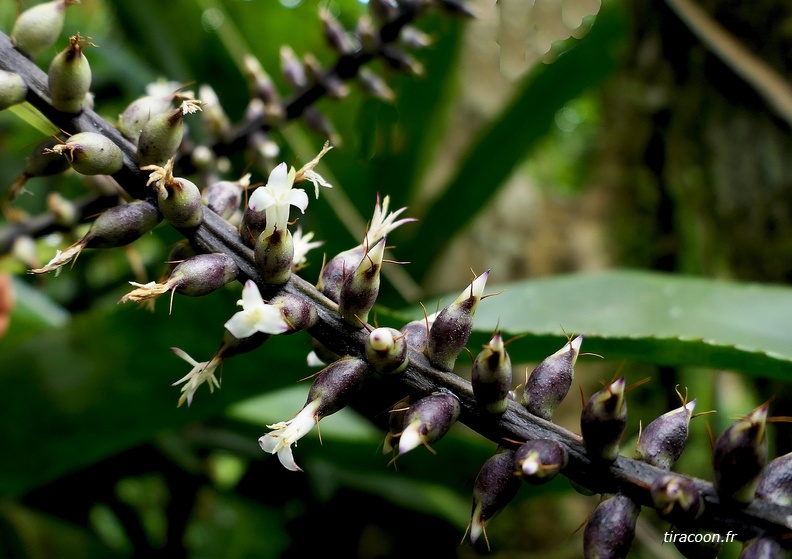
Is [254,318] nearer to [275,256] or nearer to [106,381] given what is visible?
[275,256]

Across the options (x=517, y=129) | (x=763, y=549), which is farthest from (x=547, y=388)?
(x=517, y=129)

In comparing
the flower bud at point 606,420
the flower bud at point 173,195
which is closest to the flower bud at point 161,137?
the flower bud at point 173,195

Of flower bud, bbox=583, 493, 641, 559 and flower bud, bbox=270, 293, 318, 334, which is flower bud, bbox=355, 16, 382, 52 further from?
flower bud, bbox=583, 493, 641, 559

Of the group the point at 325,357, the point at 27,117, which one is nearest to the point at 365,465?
the point at 325,357

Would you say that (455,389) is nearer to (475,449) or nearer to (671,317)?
(671,317)

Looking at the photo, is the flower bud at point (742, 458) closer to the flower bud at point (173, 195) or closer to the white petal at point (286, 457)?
the white petal at point (286, 457)
